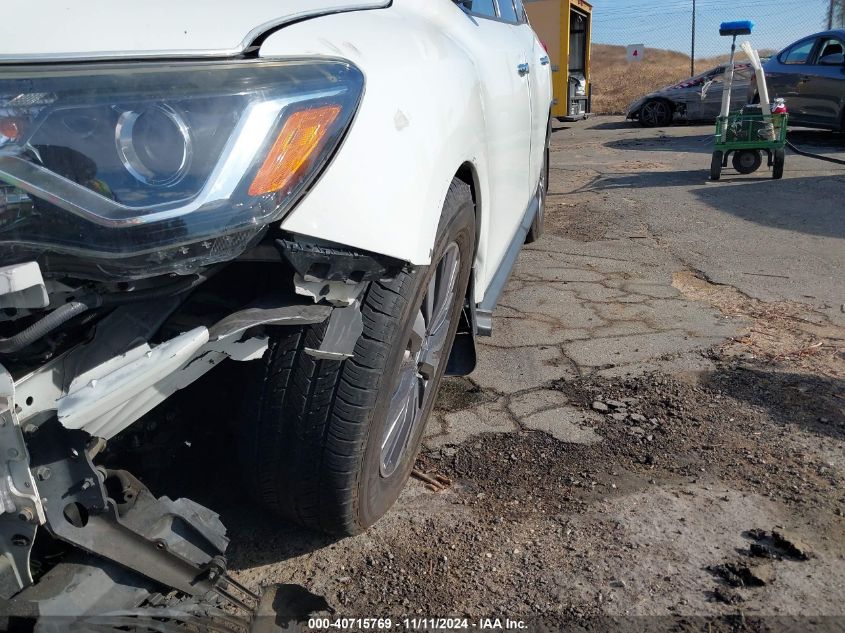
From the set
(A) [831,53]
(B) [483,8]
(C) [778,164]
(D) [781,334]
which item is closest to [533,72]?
(B) [483,8]

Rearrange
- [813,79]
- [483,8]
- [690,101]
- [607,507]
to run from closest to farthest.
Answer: [607,507], [483,8], [813,79], [690,101]

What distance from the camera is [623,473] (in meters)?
2.74

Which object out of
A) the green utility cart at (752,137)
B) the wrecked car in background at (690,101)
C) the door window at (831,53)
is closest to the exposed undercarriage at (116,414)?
the green utility cart at (752,137)

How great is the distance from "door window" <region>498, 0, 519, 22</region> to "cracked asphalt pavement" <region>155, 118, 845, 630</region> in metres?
1.61

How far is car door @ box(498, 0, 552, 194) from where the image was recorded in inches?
165

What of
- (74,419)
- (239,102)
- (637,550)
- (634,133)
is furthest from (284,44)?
(634,133)

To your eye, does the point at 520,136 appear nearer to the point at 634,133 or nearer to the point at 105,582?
the point at 105,582

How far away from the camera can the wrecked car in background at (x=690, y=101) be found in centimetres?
1691

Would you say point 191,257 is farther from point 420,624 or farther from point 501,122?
point 501,122

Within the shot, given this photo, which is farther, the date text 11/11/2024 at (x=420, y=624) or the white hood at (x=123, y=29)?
the date text 11/11/2024 at (x=420, y=624)

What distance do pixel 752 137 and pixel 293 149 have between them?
8.56m

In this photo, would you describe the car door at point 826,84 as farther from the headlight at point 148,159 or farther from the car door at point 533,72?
the headlight at point 148,159

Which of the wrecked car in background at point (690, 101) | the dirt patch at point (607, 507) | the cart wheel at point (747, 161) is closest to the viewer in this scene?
the dirt patch at point (607, 507)

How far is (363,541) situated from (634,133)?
1502 centimetres
